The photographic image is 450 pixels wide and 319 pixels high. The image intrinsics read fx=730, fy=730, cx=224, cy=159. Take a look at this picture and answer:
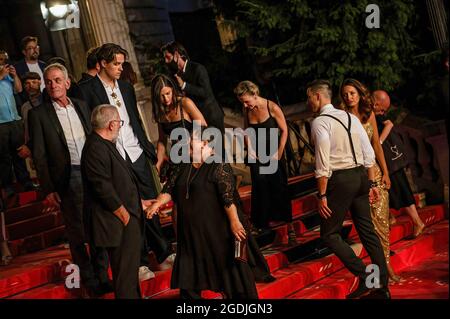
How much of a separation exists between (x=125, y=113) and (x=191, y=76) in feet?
4.60

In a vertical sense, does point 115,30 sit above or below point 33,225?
above

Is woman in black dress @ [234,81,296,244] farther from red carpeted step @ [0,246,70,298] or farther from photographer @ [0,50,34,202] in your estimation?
photographer @ [0,50,34,202]

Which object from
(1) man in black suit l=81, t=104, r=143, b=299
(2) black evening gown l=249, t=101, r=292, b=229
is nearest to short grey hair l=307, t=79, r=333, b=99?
(2) black evening gown l=249, t=101, r=292, b=229

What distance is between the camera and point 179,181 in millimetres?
5301

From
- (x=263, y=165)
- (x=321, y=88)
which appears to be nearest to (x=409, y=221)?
(x=263, y=165)

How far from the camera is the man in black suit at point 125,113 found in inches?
241

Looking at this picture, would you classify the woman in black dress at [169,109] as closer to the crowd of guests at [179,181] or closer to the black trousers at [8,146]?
the crowd of guests at [179,181]

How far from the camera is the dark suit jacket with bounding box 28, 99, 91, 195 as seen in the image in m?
5.71

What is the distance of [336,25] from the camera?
10.4 metres

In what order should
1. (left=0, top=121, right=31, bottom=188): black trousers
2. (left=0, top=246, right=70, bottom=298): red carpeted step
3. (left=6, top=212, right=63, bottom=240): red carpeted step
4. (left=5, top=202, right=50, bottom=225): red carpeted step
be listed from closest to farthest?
(left=0, top=246, right=70, bottom=298): red carpeted step
(left=6, top=212, right=63, bottom=240): red carpeted step
(left=5, top=202, right=50, bottom=225): red carpeted step
(left=0, top=121, right=31, bottom=188): black trousers

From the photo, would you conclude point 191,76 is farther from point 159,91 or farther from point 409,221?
point 409,221

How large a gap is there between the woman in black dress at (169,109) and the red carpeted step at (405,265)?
5.72 feet

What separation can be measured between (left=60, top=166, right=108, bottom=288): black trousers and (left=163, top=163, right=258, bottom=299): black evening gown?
0.81m

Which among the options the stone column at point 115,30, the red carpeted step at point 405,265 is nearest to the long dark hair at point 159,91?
the red carpeted step at point 405,265
